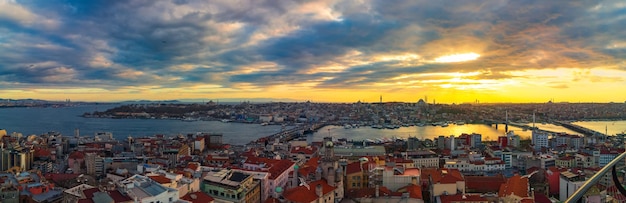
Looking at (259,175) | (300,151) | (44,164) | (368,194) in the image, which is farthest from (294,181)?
(44,164)

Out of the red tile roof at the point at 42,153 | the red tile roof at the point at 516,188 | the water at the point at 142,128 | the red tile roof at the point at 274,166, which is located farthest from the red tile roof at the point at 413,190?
the water at the point at 142,128

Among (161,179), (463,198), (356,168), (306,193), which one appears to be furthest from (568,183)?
(161,179)

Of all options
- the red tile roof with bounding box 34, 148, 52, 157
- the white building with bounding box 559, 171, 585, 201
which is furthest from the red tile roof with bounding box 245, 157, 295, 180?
the red tile roof with bounding box 34, 148, 52, 157

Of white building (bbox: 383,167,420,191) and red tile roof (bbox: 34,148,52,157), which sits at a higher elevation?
white building (bbox: 383,167,420,191)

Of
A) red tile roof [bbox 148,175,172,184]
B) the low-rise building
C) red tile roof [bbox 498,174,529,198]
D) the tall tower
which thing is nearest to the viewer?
red tile roof [bbox 148,175,172,184]

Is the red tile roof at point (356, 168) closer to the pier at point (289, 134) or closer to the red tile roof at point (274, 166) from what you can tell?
the red tile roof at point (274, 166)

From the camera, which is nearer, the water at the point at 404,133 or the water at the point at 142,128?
the water at the point at 404,133

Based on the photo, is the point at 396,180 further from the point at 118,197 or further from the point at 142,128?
the point at 142,128

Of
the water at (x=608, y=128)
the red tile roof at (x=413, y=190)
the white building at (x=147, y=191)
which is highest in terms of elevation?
the white building at (x=147, y=191)

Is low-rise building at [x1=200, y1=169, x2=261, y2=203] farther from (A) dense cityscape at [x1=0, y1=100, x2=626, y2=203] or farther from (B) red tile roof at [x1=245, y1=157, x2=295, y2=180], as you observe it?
(B) red tile roof at [x1=245, y1=157, x2=295, y2=180]

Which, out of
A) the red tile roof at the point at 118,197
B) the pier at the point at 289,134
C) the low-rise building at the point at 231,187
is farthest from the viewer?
the pier at the point at 289,134

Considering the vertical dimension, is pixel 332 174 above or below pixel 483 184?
above

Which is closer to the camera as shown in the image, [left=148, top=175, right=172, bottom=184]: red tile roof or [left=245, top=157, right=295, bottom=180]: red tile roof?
[left=148, top=175, right=172, bottom=184]: red tile roof
